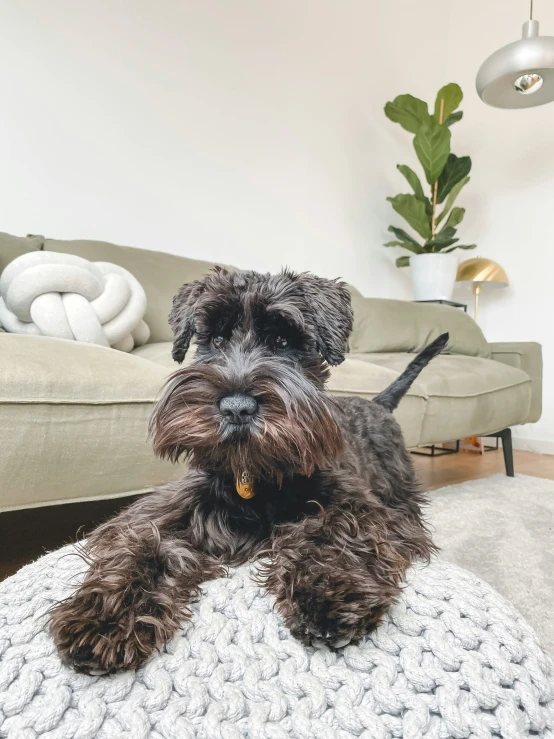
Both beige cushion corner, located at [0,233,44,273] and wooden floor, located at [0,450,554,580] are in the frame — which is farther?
beige cushion corner, located at [0,233,44,273]

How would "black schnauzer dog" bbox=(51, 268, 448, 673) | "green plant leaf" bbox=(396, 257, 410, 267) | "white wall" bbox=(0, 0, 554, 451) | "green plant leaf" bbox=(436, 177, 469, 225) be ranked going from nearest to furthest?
"black schnauzer dog" bbox=(51, 268, 448, 673) < "white wall" bbox=(0, 0, 554, 451) < "green plant leaf" bbox=(436, 177, 469, 225) < "green plant leaf" bbox=(396, 257, 410, 267)

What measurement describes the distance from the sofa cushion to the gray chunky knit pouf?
1.58ft

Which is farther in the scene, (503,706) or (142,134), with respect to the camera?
(142,134)

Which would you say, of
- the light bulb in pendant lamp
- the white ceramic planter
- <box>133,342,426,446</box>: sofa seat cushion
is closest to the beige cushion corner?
<box>133,342,426,446</box>: sofa seat cushion

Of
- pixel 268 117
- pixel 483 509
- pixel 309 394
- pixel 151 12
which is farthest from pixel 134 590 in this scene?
pixel 268 117

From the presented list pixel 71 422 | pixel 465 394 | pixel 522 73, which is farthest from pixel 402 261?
pixel 71 422

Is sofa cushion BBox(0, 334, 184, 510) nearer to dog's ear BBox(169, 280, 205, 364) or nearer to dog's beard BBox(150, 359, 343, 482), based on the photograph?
dog's ear BBox(169, 280, 205, 364)

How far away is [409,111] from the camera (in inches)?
162

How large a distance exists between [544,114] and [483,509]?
4.06m

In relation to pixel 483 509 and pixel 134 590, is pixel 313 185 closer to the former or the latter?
pixel 483 509

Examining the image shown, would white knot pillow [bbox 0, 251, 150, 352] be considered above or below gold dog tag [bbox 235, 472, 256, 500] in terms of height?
above

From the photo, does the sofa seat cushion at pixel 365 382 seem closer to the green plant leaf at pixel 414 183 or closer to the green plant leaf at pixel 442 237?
the green plant leaf at pixel 442 237

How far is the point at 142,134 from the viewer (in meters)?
3.23

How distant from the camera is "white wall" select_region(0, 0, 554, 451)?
2.85 metres
